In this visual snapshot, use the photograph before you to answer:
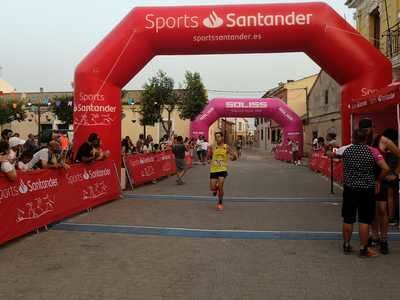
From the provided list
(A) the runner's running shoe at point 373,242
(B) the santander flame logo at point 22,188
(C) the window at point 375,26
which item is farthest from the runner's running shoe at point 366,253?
(C) the window at point 375,26

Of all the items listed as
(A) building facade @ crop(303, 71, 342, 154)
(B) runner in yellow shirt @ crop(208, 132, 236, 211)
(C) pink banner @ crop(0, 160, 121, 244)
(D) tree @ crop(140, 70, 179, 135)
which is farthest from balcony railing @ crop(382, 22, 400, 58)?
(D) tree @ crop(140, 70, 179, 135)

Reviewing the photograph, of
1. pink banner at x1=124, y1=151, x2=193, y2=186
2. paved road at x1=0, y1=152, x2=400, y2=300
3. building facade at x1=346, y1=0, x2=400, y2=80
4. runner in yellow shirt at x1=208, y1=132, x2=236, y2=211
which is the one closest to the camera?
paved road at x1=0, y1=152, x2=400, y2=300

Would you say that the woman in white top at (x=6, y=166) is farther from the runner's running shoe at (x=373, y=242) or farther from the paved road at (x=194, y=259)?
the runner's running shoe at (x=373, y=242)

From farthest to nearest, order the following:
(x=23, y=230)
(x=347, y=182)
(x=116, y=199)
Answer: (x=116, y=199), (x=23, y=230), (x=347, y=182)

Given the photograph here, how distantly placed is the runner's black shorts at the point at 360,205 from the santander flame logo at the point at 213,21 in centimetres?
658

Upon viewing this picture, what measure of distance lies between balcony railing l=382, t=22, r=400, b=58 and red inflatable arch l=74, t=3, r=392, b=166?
16.6ft

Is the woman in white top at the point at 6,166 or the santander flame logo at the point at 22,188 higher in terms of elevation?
the woman in white top at the point at 6,166

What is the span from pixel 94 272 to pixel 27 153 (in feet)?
14.2

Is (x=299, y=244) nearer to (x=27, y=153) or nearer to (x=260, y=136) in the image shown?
(x=27, y=153)

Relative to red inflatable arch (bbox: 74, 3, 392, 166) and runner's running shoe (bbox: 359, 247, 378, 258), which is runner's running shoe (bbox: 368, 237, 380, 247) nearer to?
runner's running shoe (bbox: 359, 247, 378, 258)

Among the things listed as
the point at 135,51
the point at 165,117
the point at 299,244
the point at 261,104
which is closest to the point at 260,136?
the point at 165,117

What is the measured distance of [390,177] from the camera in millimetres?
6461

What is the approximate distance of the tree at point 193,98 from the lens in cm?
3909

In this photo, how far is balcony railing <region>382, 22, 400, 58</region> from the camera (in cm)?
1539
